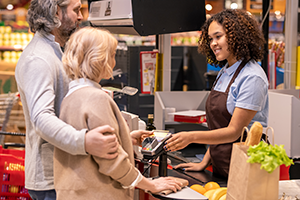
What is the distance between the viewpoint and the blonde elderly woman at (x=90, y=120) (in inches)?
45.9

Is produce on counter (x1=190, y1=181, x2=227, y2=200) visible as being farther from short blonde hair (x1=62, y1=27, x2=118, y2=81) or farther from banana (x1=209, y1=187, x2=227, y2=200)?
short blonde hair (x1=62, y1=27, x2=118, y2=81)

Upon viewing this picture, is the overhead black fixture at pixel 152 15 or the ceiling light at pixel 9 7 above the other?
the ceiling light at pixel 9 7

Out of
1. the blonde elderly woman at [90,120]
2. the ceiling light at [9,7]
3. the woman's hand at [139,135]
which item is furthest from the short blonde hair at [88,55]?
the ceiling light at [9,7]

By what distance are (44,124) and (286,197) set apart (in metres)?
1.06

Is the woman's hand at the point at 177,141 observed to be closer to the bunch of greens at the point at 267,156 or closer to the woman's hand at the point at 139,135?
the woman's hand at the point at 139,135

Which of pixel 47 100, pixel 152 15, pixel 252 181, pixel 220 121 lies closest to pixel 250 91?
pixel 220 121

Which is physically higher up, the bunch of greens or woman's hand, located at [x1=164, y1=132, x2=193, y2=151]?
the bunch of greens

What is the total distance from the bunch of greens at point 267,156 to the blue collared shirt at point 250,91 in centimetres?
62

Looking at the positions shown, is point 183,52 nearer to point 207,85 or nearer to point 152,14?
point 207,85

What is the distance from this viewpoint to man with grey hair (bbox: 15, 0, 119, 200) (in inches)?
45.4

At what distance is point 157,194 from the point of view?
134cm

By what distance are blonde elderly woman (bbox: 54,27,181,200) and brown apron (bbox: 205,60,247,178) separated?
2.73 ft

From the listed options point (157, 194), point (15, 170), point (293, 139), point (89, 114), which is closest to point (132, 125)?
point (157, 194)

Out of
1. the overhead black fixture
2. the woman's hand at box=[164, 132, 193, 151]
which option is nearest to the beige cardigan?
the woman's hand at box=[164, 132, 193, 151]
